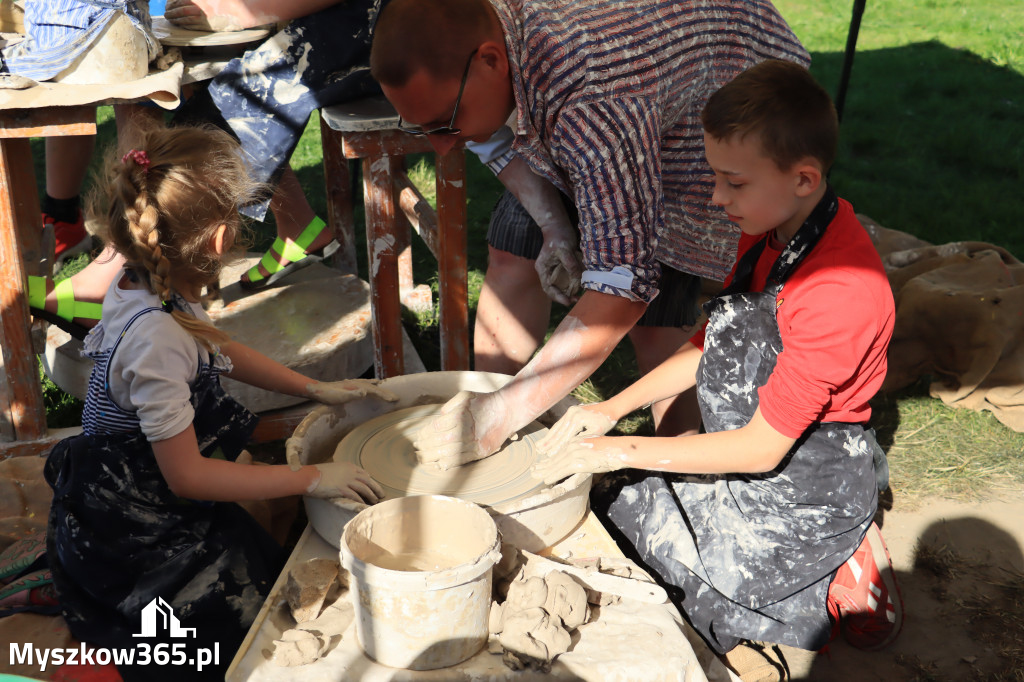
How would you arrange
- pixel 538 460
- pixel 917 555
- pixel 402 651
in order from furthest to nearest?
pixel 917 555, pixel 538 460, pixel 402 651

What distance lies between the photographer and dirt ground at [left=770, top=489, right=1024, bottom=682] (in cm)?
228

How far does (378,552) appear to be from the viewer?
180cm

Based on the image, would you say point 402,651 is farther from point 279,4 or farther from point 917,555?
point 279,4

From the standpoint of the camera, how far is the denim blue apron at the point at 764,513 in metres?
2.01

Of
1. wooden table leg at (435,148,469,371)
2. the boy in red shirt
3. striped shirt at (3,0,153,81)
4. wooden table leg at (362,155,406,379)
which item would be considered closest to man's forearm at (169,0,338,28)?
striped shirt at (3,0,153,81)

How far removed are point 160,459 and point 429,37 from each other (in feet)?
3.70

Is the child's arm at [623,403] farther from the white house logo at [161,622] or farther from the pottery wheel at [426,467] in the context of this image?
the white house logo at [161,622]

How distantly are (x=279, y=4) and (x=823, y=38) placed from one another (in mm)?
7796

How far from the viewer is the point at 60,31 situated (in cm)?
271

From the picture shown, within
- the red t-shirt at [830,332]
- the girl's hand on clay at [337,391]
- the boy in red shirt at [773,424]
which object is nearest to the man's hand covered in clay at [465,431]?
the boy in red shirt at [773,424]

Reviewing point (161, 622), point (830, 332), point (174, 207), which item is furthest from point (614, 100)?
point (161, 622)

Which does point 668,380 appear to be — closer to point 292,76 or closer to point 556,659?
point 556,659

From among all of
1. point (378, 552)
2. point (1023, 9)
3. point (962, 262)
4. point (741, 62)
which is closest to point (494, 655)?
point (378, 552)

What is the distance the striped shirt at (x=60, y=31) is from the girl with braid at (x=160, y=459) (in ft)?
3.08
